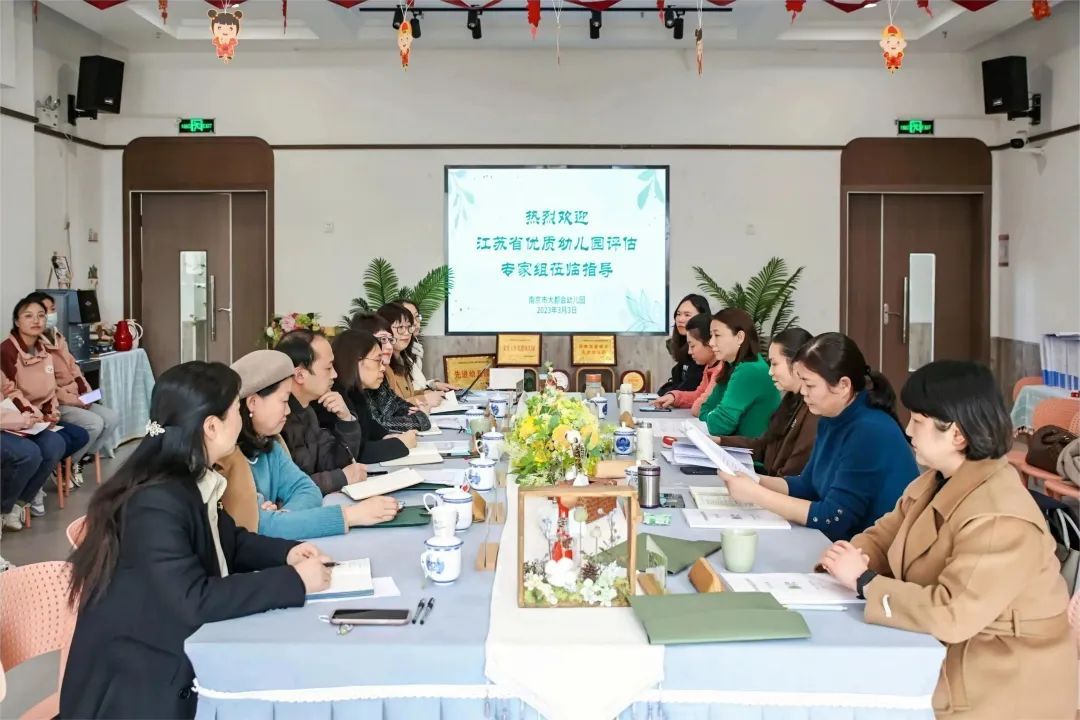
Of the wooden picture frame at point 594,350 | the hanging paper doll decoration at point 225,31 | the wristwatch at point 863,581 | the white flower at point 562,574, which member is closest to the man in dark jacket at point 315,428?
the white flower at point 562,574

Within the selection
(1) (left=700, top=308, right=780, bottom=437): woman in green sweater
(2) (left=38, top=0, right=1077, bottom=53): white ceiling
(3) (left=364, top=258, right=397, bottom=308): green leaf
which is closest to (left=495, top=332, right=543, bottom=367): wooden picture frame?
(3) (left=364, top=258, right=397, bottom=308): green leaf

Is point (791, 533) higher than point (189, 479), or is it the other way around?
point (189, 479)

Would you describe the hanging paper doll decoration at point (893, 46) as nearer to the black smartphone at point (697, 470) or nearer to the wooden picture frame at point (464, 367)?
the black smartphone at point (697, 470)

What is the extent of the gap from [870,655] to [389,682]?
850 millimetres

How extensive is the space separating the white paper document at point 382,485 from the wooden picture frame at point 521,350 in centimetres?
522

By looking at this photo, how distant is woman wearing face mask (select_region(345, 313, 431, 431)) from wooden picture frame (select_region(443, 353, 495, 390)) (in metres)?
3.33

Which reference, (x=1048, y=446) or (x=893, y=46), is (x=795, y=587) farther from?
(x=893, y=46)

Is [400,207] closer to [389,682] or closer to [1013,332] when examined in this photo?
[1013,332]

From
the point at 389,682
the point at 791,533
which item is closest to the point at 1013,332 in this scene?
the point at 791,533

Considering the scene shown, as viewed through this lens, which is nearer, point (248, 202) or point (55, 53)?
point (55, 53)

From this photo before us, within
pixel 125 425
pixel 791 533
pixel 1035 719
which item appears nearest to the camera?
pixel 1035 719

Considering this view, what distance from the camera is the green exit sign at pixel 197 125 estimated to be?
8305 mm

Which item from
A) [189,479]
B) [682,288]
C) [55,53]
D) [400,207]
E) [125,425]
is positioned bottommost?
[125,425]

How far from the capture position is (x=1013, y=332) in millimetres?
8078
